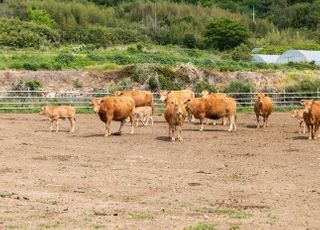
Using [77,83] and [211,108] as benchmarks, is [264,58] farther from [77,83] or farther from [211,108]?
[211,108]

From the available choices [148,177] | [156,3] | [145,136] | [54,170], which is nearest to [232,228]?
[148,177]

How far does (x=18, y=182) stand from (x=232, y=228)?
5.44 meters

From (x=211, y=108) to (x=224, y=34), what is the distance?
6548cm

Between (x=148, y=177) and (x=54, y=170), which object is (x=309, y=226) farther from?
(x=54, y=170)

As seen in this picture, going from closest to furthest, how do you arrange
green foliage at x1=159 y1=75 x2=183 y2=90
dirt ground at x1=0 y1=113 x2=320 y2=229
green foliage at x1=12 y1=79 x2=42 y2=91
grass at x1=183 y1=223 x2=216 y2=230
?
grass at x1=183 y1=223 x2=216 y2=230, dirt ground at x1=0 y1=113 x2=320 y2=229, green foliage at x1=12 y1=79 x2=42 y2=91, green foliage at x1=159 y1=75 x2=183 y2=90

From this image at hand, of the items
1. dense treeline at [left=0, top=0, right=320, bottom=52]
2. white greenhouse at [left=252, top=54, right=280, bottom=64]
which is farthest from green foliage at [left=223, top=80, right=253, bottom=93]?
dense treeline at [left=0, top=0, right=320, bottom=52]

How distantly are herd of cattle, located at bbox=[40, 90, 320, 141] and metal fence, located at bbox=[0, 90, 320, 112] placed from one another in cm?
990

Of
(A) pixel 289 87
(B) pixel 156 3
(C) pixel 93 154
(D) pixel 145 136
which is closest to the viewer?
(C) pixel 93 154

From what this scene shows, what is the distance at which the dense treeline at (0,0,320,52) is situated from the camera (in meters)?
84.4

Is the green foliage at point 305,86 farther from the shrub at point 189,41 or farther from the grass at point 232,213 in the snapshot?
the shrub at point 189,41

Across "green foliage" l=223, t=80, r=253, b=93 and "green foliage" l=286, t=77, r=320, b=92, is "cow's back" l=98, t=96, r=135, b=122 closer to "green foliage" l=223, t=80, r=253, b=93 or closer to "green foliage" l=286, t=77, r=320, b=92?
"green foliage" l=223, t=80, r=253, b=93

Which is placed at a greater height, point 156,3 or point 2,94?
point 156,3

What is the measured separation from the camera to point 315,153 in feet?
68.5

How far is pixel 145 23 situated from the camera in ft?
380
